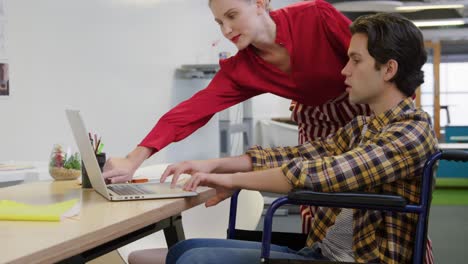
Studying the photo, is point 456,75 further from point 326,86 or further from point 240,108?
point 326,86

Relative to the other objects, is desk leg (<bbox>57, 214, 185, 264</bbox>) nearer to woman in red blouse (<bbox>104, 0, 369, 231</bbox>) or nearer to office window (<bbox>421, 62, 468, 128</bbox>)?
woman in red blouse (<bbox>104, 0, 369, 231</bbox>)

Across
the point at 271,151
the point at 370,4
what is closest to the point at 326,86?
the point at 271,151

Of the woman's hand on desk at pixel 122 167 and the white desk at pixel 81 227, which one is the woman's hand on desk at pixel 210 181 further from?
the woman's hand on desk at pixel 122 167

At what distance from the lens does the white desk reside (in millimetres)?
930

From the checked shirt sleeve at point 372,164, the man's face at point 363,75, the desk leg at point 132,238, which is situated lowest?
the desk leg at point 132,238

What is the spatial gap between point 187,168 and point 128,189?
0.15 metres

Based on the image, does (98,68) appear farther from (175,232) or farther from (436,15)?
(436,15)

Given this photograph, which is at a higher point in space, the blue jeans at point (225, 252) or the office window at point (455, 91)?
the office window at point (455, 91)

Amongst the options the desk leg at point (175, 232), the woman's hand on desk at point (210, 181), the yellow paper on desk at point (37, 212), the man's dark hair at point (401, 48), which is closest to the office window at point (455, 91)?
the desk leg at point (175, 232)

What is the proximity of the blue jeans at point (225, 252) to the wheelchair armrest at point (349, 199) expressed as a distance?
20 cm

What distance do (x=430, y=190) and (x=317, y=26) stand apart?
2.49 ft

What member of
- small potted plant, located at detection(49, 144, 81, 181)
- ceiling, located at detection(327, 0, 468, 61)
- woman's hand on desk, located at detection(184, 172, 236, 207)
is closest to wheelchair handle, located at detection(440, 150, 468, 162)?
woman's hand on desk, located at detection(184, 172, 236, 207)

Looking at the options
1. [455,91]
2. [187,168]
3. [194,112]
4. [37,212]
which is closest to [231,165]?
[187,168]

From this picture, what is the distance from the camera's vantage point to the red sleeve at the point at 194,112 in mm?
1808
